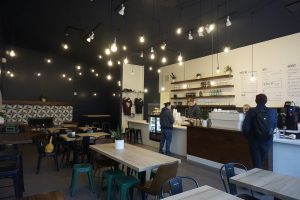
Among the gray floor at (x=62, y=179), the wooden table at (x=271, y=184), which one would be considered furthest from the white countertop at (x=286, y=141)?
the wooden table at (x=271, y=184)

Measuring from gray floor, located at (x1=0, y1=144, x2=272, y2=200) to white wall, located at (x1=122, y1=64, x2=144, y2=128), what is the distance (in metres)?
5.13

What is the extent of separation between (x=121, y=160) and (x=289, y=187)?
1.99 m

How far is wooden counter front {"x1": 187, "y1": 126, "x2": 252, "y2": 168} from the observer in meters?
4.60

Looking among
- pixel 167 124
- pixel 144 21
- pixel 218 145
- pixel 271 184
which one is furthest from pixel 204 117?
pixel 271 184

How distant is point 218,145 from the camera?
5.18 meters

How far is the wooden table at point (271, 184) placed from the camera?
1.90 metres

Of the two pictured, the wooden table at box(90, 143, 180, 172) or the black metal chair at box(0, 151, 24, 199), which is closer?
the wooden table at box(90, 143, 180, 172)

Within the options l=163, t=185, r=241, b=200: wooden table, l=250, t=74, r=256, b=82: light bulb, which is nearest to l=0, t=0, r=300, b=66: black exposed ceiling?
l=250, t=74, r=256, b=82: light bulb

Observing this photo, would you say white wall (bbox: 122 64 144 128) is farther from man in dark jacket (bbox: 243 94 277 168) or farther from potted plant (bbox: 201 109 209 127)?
man in dark jacket (bbox: 243 94 277 168)

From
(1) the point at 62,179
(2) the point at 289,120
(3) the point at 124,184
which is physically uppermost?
(2) the point at 289,120

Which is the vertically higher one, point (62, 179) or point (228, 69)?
point (228, 69)

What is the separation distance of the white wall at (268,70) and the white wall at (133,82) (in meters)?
3.60

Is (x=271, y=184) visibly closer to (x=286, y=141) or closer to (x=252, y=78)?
(x=286, y=141)

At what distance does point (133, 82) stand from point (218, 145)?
6436 millimetres
